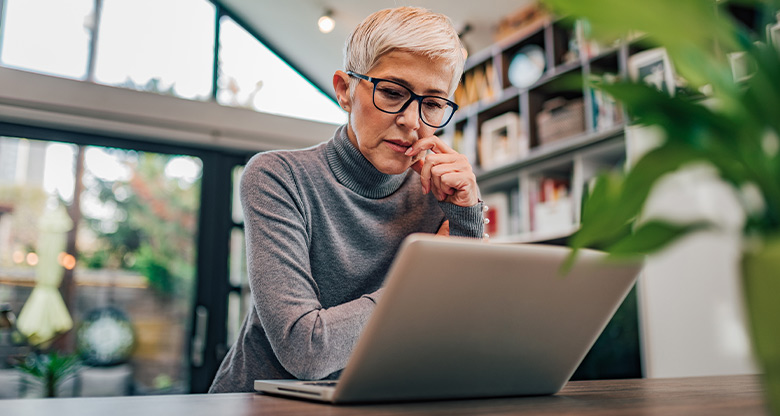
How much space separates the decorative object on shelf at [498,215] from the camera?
3.45m

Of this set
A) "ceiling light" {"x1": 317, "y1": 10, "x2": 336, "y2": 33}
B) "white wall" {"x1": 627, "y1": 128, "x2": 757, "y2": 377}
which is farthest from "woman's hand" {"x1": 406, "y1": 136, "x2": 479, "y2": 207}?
"ceiling light" {"x1": 317, "y1": 10, "x2": 336, "y2": 33}

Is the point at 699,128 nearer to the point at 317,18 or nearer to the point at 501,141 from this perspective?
the point at 501,141

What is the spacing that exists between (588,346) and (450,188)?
488 millimetres

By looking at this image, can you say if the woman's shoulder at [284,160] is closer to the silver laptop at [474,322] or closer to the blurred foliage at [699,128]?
the silver laptop at [474,322]

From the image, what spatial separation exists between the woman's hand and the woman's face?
0.10 feet

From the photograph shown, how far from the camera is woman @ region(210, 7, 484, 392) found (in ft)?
3.57

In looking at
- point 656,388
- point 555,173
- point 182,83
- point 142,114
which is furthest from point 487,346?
point 182,83

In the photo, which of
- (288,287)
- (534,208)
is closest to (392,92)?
(288,287)

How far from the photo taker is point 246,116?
14.8 feet

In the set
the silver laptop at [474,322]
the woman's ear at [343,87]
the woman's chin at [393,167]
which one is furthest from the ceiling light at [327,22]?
the silver laptop at [474,322]

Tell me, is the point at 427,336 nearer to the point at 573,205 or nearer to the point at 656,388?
the point at 656,388

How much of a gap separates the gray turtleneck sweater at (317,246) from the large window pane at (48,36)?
3502 millimetres

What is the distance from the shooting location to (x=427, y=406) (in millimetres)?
643

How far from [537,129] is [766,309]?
10.1 feet
